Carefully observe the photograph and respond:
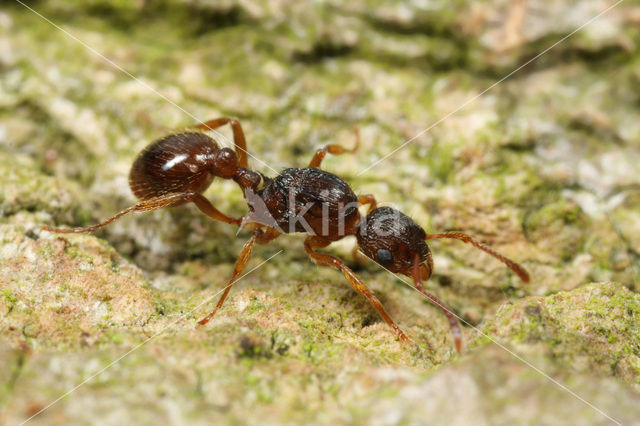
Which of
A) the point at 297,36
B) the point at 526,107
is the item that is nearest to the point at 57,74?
the point at 297,36

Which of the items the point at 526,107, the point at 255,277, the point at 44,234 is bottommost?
the point at 255,277

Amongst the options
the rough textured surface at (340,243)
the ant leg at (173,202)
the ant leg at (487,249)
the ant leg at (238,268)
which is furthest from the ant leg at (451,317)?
the ant leg at (173,202)

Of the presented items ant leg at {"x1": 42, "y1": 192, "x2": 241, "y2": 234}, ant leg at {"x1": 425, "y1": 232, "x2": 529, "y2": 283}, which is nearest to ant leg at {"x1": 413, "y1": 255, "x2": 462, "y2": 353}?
ant leg at {"x1": 425, "y1": 232, "x2": 529, "y2": 283}

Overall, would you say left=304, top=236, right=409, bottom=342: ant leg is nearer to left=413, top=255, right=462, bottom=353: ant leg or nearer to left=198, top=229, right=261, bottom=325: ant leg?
left=413, top=255, right=462, bottom=353: ant leg

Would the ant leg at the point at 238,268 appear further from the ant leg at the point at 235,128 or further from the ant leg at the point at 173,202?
the ant leg at the point at 235,128

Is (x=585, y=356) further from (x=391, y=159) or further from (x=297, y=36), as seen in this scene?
(x=297, y=36)

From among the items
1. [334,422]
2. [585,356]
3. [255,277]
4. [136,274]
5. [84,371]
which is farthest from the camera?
[255,277]

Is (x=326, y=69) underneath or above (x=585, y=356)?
above
